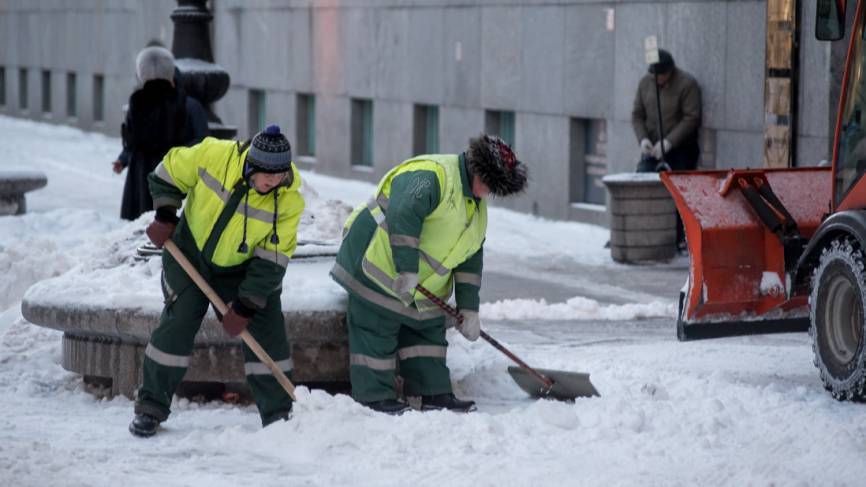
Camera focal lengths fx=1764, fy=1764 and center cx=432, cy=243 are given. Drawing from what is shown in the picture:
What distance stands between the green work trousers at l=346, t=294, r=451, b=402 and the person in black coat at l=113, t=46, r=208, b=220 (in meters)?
4.73

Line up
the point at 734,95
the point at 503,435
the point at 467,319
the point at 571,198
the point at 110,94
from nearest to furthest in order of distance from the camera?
the point at 503,435 < the point at 467,319 < the point at 734,95 < the point at 571,198 < the point at 110,94

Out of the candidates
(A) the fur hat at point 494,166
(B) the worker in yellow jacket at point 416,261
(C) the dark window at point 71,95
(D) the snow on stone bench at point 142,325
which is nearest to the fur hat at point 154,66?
(D) the snow on stone bench at point 142,325

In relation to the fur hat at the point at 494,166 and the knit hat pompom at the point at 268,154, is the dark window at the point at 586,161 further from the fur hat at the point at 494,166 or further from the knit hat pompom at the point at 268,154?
the knit hat pompom at the point at 268,154

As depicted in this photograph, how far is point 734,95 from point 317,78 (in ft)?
28.8

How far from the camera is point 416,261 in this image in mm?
7613

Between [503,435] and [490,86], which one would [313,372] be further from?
[490,86]

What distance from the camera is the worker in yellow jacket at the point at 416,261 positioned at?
25.1ft

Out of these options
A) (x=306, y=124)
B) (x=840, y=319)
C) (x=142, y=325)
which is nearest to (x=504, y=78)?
(x=306, y=124)

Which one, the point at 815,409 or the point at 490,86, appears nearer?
the point at 815,409

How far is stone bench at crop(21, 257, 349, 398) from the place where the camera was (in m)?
8.01

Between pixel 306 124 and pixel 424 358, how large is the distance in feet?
51.2

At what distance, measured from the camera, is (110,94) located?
3045cm

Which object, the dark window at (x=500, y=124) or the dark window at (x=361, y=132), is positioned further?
the dark window at (x=361, y=132)

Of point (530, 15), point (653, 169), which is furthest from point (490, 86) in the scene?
point (653, 169)
